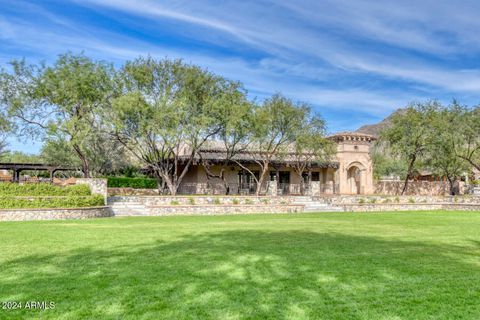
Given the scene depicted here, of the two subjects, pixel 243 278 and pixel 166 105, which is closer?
pixel 243 278

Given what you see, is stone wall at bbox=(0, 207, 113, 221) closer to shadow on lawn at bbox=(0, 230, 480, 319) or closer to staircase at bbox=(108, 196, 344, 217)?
staircase at bbox=(108, 196, 344, 217)

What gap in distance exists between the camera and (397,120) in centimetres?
3256

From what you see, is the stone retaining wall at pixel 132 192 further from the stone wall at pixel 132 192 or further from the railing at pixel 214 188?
the railing at pixel 214 188

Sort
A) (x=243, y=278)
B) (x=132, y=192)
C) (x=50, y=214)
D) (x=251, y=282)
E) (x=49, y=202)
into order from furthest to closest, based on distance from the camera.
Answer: (x=132, y=192)
(x=49, y=202)
(x=50, y=214)
(x=243, y=278)
(x=251, y=282)

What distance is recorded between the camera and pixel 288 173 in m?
39.0

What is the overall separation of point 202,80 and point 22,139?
43.2ft

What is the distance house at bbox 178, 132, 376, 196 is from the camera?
1377 inches

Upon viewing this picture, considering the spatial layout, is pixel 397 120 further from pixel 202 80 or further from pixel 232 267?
pixel 232 267

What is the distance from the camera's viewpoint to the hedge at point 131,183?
33.9 m

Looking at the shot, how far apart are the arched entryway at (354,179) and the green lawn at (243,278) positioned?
100.0 feet

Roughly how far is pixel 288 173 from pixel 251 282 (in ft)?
110

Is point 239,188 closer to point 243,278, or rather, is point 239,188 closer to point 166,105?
point 166,105

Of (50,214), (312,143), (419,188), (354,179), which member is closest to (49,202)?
(50,214)

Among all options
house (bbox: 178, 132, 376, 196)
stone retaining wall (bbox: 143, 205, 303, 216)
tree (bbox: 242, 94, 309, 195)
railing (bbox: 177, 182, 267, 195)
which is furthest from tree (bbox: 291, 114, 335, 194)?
stone retaining wall (bbox: 143, 205, 303, 216)
